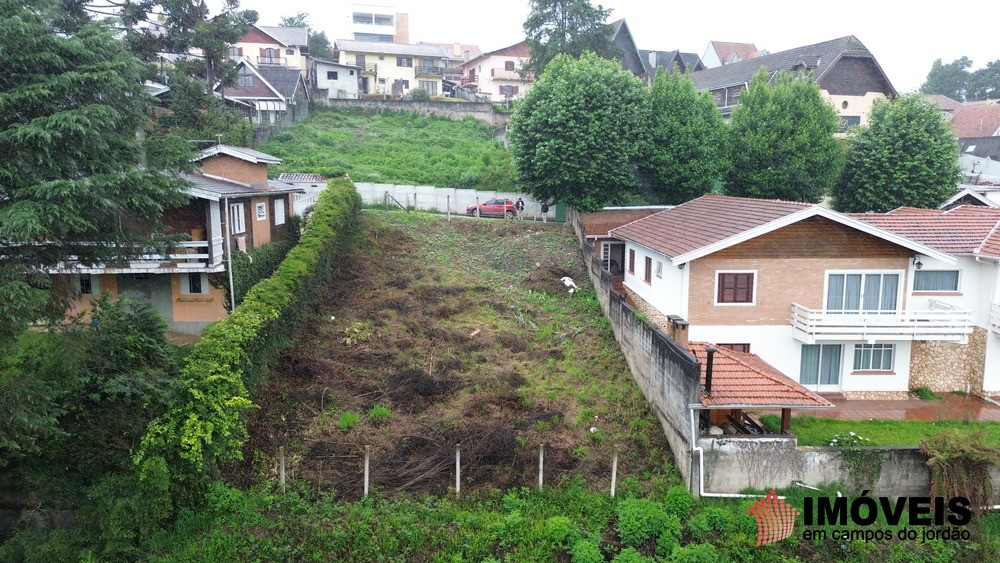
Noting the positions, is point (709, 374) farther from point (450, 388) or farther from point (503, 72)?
point (503, 72)

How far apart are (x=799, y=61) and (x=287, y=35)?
45288 millimetres

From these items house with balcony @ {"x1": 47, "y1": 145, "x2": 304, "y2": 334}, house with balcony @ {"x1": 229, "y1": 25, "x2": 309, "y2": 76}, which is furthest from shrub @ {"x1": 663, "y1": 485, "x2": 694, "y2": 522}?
house with balcony @ {"x1": 229, "y1": 25, "x2": 309, "y2": 76}

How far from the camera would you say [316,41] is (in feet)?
263

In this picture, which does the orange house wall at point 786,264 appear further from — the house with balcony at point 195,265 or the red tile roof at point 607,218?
the house with balcony at point 195,265

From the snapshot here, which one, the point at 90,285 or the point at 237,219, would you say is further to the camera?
the point at 237,219

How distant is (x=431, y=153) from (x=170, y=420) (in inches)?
1367

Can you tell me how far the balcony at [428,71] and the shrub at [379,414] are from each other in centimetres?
5349

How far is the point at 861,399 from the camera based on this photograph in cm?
1969

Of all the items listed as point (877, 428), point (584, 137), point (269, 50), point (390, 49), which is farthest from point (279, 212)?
point (390, 49)

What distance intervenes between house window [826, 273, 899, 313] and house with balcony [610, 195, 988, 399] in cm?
3

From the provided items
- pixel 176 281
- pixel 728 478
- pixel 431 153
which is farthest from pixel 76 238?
pixel 431 153

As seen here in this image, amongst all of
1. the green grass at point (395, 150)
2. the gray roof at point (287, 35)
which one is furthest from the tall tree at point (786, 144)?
the gray roof at point (287, 35)

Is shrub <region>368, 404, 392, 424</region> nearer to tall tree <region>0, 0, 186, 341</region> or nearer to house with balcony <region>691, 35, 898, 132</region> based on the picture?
tall tree <region>0, 0, 186, 341</region>

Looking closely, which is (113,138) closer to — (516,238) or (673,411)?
(673,411)
